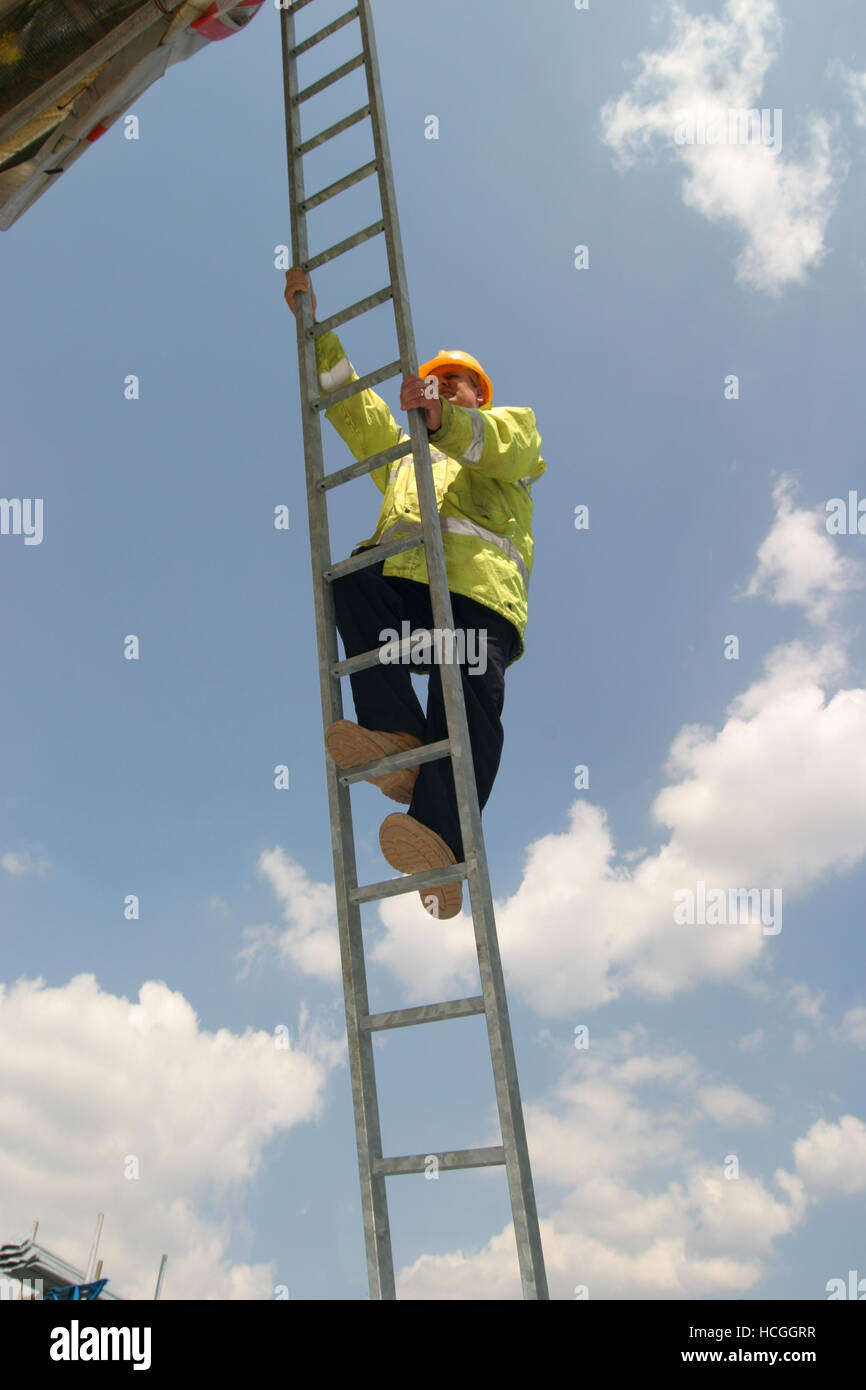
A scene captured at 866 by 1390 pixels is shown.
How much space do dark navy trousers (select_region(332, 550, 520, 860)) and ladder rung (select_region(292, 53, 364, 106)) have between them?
2362 millimetres

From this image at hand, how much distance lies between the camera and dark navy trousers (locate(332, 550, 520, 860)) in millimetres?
4074

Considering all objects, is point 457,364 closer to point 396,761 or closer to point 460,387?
point 460,387

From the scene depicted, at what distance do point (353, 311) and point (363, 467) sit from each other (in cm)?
79

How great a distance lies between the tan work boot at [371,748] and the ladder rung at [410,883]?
44cm

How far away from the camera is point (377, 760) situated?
3.87 metres

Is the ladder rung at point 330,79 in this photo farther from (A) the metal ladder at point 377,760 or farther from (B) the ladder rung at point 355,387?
(B) the ladder rung at point 355,387

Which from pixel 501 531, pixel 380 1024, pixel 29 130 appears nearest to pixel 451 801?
pixel 380 1024

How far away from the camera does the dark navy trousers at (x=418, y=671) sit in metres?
4.07

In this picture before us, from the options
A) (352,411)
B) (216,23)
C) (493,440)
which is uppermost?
(216,23)

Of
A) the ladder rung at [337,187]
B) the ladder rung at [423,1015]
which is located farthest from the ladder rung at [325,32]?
the ladder rung at [423,1015]

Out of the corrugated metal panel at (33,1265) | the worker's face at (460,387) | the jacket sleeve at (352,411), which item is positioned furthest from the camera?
the corrugated metal panel at (33,1265)

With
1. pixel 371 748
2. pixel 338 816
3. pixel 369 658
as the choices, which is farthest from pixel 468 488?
pixel 338 816
